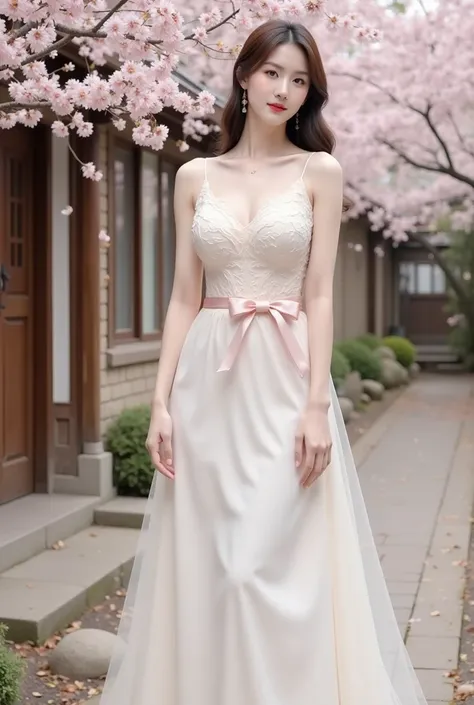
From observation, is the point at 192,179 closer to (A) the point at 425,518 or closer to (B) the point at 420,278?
(A) the point at 425,518

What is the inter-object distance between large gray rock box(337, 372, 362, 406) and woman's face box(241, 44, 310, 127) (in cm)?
1067

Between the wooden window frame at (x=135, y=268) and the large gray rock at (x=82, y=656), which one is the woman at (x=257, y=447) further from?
the wooden window frame at (x=135, y=268)

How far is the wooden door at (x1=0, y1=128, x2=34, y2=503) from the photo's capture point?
5.98 metres

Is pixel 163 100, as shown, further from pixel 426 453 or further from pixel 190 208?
pixel 426 453

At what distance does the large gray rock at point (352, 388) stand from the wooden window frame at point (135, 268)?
219 inches

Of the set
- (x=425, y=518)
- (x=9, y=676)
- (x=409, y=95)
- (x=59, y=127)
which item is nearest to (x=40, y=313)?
(x=59, y=127)

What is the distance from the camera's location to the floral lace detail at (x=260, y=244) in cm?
266

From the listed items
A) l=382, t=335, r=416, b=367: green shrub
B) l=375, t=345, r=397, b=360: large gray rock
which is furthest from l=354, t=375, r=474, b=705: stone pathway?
l=382, t=335, r=416, b=367: green shrub

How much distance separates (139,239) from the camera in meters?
7.62

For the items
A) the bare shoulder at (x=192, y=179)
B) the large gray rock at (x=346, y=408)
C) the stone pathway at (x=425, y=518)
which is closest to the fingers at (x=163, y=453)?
the bare shoulder at (x=192, y=179)

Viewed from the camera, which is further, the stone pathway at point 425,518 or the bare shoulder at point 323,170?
the stone pathway at point 425,518

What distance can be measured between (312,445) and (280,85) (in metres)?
0.97

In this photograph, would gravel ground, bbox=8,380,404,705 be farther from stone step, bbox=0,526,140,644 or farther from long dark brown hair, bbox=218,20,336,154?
long dark brown hair, bbox=218,20,336,154

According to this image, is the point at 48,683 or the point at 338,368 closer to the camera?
the point at 48,683
